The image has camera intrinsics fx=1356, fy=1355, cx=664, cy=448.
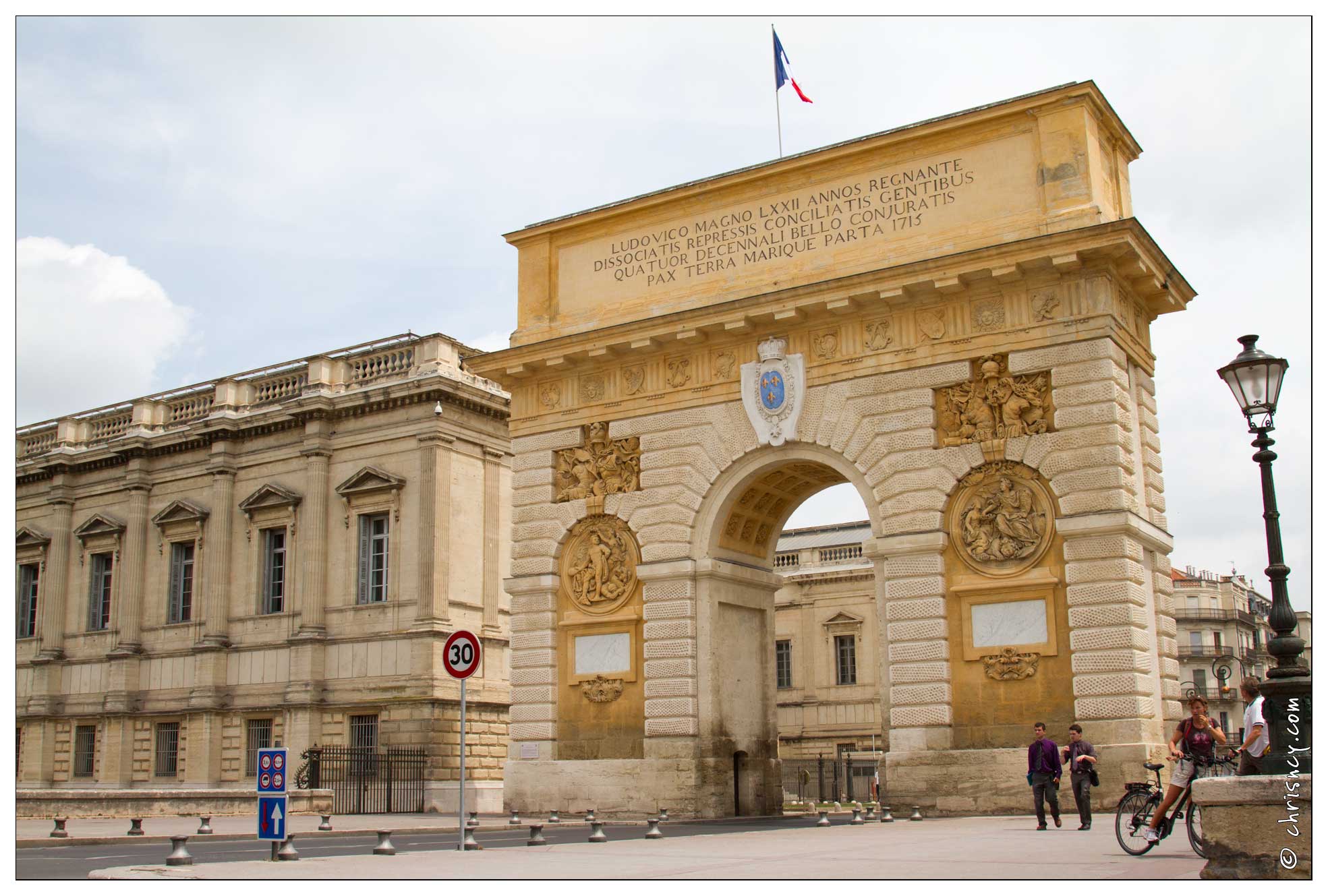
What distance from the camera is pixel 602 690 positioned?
25.3 m

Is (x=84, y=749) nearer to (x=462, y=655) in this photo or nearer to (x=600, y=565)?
(x=600, y=565)

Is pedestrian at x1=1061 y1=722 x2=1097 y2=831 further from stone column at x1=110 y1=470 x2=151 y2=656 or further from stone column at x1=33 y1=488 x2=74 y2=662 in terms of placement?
stone column at x1=33 y1=488 x2=74 y2=662

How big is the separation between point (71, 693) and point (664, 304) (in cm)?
2563

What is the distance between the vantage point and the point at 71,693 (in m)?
41.1

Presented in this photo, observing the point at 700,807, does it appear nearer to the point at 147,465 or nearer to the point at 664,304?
the point at 664,304

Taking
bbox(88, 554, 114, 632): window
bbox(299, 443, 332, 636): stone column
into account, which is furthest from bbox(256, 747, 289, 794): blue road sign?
bbox(88, 554, 114, 632): window

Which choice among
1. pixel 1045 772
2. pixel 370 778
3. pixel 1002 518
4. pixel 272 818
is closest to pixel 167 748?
pixel 370 778

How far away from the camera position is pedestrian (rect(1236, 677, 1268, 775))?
11625 mm

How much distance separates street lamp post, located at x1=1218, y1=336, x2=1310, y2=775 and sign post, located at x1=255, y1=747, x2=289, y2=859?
8757 mm

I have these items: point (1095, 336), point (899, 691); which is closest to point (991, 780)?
point (899, 691)

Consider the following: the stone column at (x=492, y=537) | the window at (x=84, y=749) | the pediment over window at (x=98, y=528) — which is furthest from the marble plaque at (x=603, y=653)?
the window at (x=84, y=749)

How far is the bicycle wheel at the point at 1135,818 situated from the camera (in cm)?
1312

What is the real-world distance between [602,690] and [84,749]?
2254cm

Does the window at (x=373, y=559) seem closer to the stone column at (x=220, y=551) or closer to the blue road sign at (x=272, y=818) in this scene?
the stone column at (x=220, y=551)
